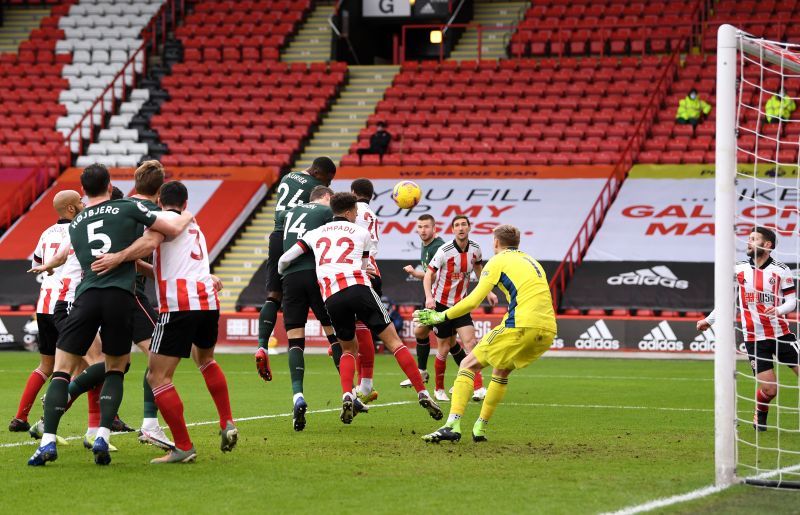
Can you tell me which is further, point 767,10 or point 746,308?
point 767,10

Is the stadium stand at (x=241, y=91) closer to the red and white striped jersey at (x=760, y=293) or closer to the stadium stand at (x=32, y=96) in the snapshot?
the stadium stand at (x=32, y=96)

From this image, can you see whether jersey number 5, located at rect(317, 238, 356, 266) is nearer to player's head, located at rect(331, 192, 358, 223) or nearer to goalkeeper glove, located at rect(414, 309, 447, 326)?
player's head, located at rect(331, 192, 358, 223)

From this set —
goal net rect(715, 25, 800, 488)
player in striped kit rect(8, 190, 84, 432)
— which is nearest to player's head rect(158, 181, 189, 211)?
player in striped kit rect(8, 190, 84, 432)

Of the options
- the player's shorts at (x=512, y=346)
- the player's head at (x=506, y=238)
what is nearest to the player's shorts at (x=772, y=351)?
the player's shorts at (x=512, y=346)

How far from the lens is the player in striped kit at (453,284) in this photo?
14211 mm

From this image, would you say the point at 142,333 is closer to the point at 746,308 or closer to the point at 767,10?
the point at 746,308

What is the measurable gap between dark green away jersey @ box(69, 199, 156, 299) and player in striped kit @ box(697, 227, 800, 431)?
5391mm

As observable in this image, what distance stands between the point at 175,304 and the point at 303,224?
283 centimetres

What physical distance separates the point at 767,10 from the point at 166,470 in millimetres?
28142

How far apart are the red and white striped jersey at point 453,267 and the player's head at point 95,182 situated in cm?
643

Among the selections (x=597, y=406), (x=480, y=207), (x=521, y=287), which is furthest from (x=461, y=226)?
(x=480, y=207)

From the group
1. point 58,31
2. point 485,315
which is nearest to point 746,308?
point 485,315

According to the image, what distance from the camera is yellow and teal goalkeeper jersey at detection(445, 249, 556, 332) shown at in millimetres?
9750

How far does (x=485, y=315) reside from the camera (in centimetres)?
2331
